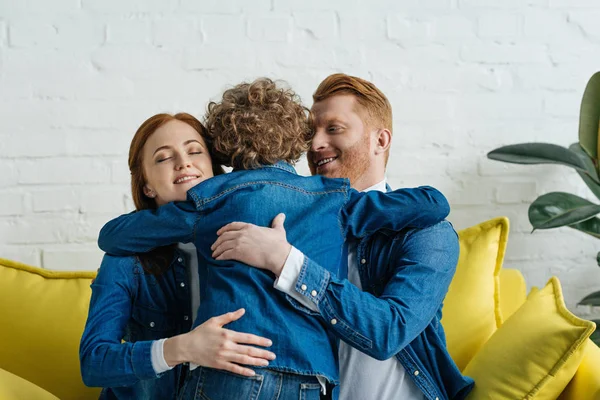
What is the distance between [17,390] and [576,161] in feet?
5.71

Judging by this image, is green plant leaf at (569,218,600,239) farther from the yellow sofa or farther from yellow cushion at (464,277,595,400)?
yellow cushion at (464,277,595,400)

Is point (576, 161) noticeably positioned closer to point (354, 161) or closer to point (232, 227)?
point (354, 161)

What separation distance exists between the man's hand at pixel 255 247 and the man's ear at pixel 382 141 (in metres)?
0.52

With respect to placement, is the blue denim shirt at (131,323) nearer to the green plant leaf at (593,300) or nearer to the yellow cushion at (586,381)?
the yellow cushion at (586,381)

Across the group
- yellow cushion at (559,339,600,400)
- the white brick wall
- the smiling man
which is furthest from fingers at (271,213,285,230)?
the white brick wall

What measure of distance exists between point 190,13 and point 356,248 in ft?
4.08

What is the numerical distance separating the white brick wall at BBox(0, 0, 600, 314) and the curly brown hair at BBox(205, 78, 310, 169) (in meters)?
0.99

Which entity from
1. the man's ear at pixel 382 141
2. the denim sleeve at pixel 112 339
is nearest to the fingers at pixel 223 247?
the denim sleeve at pixel 112 339

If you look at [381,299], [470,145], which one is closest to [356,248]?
[381,299]

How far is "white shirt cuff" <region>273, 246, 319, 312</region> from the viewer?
1.34m

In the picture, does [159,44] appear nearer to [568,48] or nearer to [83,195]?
[83,195]

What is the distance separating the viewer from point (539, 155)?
92.5 inches

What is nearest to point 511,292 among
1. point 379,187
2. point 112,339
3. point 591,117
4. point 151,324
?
point 591,117

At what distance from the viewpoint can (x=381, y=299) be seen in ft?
4.64
